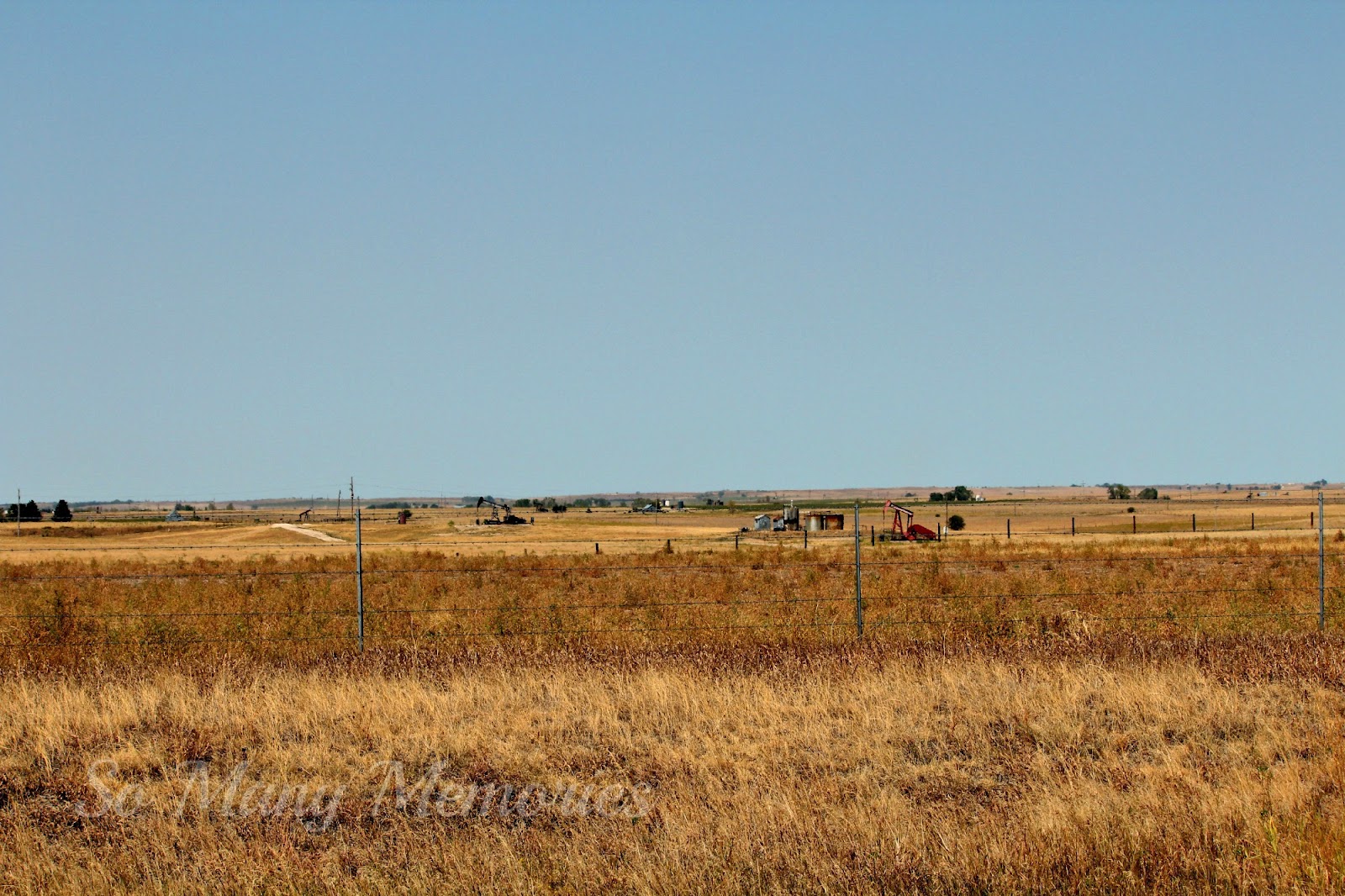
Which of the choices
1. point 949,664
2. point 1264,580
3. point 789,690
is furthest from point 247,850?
point 1264,580

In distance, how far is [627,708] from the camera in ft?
37.7

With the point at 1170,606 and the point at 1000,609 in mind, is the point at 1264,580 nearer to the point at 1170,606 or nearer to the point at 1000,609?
the point at 1170,606

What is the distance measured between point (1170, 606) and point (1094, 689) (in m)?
11.5

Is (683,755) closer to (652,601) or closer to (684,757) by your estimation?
(684,757)

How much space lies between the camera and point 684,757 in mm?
9781

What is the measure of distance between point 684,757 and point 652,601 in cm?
1413

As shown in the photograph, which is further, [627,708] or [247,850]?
[627,708]

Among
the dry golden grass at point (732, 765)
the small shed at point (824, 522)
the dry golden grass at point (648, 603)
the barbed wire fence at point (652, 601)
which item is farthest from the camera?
the small shed at point (824, 522)

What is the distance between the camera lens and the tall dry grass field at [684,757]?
23.6 feet

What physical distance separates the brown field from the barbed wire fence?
27 centimetres

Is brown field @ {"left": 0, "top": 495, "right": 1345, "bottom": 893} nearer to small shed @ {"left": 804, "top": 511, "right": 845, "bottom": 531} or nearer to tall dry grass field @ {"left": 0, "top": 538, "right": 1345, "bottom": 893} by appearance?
tall dry grass field @ {"left": 0, "top": 538, "right": 1345, "bottom": 893}

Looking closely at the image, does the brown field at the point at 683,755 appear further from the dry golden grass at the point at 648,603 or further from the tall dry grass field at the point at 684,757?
the dry golden grass at the point at 648,603

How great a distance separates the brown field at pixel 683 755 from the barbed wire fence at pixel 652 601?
27cm

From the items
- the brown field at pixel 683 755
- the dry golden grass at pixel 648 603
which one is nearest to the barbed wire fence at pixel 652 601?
the dry golden grass at pixel 648 603
